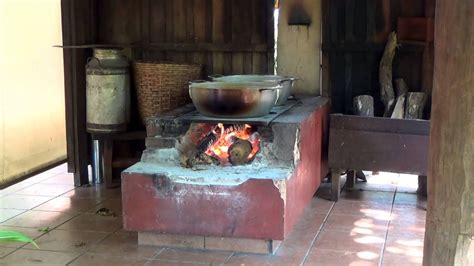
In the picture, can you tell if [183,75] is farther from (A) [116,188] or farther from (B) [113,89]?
(A) [116,188]

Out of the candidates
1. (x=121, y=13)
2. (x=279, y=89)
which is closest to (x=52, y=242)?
(x=279, y=89)

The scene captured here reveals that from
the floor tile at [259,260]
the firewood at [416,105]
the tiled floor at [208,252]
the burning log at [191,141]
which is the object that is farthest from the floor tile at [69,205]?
the firewood at [416,105]

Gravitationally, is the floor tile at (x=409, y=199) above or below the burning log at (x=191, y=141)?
below

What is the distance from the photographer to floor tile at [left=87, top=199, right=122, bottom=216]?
4.79m

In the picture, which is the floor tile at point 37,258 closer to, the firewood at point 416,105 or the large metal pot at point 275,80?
the large metal pot at point 275,80

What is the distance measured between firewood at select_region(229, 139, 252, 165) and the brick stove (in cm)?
4

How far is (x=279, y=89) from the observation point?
4.30m

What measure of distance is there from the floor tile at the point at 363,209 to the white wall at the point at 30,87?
8.58 ft

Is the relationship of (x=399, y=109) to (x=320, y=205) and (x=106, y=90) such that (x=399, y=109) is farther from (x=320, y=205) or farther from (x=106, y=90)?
(x=106, y=90)

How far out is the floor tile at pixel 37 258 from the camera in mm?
3742

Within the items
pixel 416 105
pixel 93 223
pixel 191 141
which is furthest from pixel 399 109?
pixel 93 223

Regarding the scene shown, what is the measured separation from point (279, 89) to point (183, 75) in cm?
120

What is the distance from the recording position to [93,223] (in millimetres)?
4496

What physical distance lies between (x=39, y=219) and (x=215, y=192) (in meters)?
1.53
